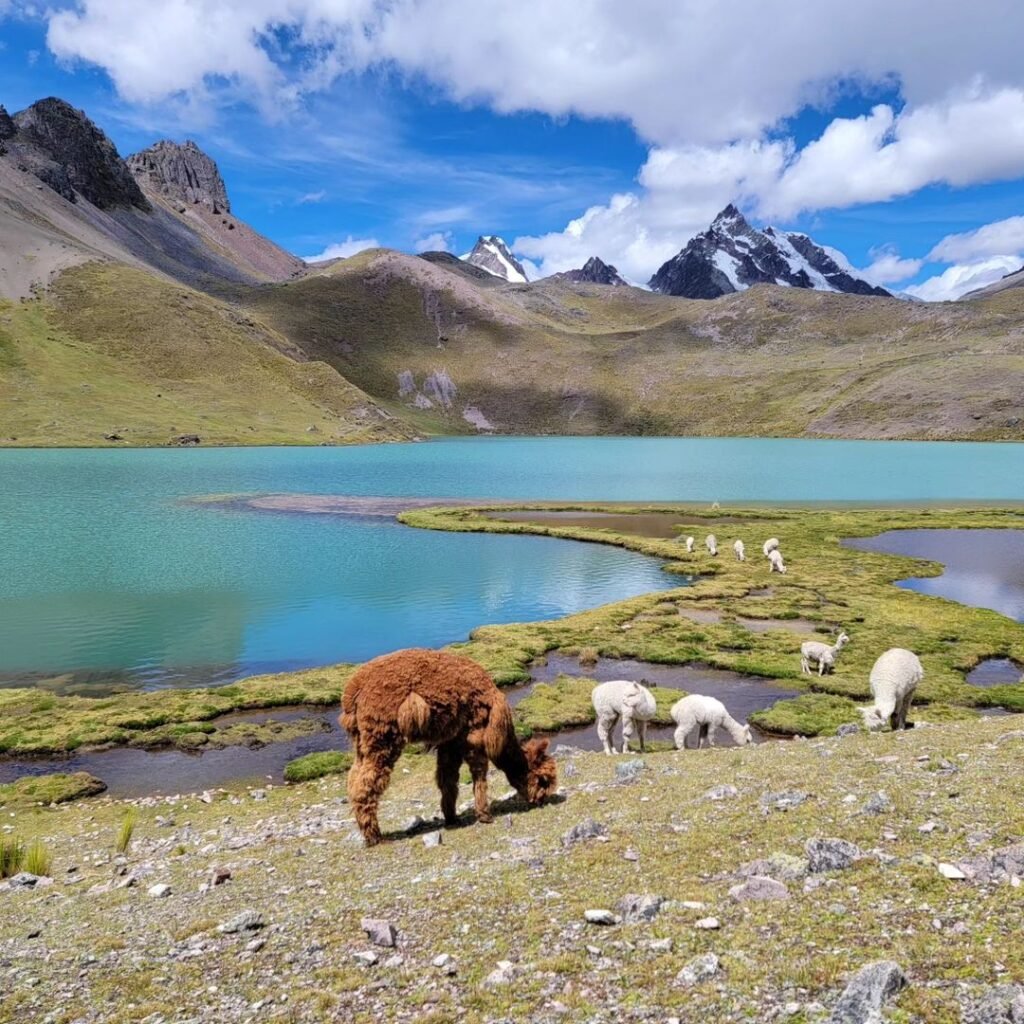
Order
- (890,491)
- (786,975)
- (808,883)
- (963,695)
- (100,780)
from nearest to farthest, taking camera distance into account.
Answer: (786,975)
(808,883)
(100,780)
(963,695)
(890,491)

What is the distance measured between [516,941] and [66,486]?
105 metres

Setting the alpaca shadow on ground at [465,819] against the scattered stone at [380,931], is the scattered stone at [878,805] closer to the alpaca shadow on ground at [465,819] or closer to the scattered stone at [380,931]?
the alpaca shadow on ground at [465,819]

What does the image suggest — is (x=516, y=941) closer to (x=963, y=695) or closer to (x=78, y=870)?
(x=78, y=870)

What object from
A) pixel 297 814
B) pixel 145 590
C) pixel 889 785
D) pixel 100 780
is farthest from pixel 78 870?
pixel 145 590

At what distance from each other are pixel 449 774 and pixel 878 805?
7.30 meters

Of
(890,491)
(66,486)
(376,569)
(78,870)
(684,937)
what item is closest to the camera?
(684,937)

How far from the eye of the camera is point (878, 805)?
36.9 feet

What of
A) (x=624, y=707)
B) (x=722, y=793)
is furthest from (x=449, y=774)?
(x=624, y=707)

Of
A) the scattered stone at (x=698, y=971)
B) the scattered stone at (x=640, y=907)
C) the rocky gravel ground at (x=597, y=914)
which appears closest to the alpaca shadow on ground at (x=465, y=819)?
the rocky gravel ground at (x=597, y=914)

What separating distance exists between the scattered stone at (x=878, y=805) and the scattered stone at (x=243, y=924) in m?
8.85

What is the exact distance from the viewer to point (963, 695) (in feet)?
89.9

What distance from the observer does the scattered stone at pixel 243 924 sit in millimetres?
9766

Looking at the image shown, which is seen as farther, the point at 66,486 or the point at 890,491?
the point at 890,491

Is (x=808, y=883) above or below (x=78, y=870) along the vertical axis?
above
